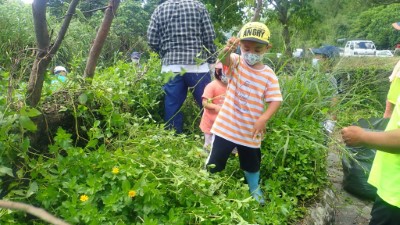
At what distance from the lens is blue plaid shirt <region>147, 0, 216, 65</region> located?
402 cm

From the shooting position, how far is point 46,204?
1851 mm

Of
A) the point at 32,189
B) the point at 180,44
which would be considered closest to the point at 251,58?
the point at 180,44

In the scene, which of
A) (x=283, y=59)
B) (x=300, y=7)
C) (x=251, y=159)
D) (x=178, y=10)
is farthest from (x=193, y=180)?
(x=300, y=7)

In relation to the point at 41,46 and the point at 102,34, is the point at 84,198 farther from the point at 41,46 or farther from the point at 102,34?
the point at 102,34

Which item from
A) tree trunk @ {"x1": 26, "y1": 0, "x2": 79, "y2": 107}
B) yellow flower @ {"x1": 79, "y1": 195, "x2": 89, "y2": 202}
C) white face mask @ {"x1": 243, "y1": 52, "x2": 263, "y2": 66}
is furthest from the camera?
white face mask @ {"x1": 243, "y1": 52, "x2": 263, "y2": 66}

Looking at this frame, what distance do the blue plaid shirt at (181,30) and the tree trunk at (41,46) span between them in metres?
2.10

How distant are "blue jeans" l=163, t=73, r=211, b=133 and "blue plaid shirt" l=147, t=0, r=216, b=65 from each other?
6.0 inches

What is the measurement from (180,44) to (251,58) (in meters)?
1.33

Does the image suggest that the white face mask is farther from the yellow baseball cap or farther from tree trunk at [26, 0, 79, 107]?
tree trunk at [26, 0, 79, 107]

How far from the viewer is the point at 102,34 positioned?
7.47 ft

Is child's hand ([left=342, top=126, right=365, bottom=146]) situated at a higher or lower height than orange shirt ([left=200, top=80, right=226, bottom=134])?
higher

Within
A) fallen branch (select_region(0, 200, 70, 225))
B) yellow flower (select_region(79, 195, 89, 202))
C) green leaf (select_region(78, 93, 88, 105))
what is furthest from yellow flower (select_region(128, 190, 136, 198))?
fallen branch (select_region(0, 200, 70, 225))

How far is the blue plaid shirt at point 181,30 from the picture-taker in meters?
4.02

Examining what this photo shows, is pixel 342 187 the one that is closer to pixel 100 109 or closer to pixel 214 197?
pixel 214 197
